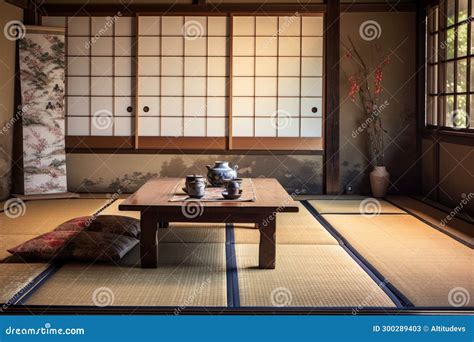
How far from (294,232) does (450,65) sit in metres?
2.70

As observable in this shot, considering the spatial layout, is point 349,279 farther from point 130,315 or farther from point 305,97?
point 305,97

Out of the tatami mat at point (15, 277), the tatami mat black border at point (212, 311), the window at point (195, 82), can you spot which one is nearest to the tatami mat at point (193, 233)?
the tatami mat at point (15, 277)

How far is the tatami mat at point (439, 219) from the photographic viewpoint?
5.02m

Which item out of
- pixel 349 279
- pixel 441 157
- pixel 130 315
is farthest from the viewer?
pixel 441 157

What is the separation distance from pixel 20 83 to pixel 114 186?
148cm

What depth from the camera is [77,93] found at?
734 centimetres

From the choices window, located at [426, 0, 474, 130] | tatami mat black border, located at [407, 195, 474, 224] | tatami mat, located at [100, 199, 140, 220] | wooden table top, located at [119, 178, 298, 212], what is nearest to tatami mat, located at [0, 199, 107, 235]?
tatami mat, located at [100, 199, 140, 220]

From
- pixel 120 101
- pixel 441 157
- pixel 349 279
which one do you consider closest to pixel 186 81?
pixel 120 101

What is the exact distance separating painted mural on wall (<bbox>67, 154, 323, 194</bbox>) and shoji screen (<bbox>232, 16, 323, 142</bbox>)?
31 centimetres

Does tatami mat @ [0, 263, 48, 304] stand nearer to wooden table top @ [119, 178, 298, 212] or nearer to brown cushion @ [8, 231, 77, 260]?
brown cushion @ [8, 231, 77, 260]

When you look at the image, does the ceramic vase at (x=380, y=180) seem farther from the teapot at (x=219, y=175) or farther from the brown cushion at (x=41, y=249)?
the brown cushion at (x=41, y=249)

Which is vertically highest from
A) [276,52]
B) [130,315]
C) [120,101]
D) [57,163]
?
[276,52]

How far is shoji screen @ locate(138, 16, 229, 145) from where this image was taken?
7293 mm

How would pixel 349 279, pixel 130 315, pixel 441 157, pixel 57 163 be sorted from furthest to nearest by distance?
pixel 57 163
pixel 441 157
pixel 349 279
pixel 130 315
